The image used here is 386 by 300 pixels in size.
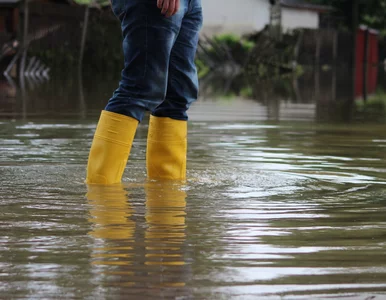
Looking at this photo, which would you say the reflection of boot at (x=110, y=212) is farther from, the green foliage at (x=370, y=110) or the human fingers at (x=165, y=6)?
the green foliage at (x=370, y=110)

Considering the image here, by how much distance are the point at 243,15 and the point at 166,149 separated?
1411 inches

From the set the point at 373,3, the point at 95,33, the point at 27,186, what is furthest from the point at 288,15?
the point at 27,186

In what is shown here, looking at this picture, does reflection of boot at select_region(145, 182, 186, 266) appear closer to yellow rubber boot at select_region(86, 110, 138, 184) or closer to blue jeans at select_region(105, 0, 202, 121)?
yellow rubber boot at select_region(86, 110, 138, 184)

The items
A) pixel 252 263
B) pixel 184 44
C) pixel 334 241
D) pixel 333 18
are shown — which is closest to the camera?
pixel 252 263

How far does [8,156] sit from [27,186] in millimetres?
1190

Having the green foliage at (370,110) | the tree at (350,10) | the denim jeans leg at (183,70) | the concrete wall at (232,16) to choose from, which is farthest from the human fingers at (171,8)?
the tree at (350,10)

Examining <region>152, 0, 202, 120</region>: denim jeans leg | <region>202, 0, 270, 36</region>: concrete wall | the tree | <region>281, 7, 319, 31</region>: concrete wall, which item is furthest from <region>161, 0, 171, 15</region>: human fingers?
the tree

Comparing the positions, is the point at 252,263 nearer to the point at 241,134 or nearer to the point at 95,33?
the point at 241,134

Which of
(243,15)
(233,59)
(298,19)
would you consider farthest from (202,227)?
(298,19)

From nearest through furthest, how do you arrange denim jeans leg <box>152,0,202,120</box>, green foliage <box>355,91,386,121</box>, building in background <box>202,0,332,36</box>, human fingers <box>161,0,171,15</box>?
1. human fingers <box>161,0,171,15</box>
2. denim jeans leg <box>152,0,202,120</box>
3. green foliage <box>355,91,386,121</box>
4. building in background <box>202,0,332,36</box>

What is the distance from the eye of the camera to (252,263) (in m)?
2.51

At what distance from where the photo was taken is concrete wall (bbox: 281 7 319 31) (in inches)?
1727

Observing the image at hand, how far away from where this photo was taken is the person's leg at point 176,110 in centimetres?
421

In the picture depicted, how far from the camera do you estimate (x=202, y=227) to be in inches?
119
